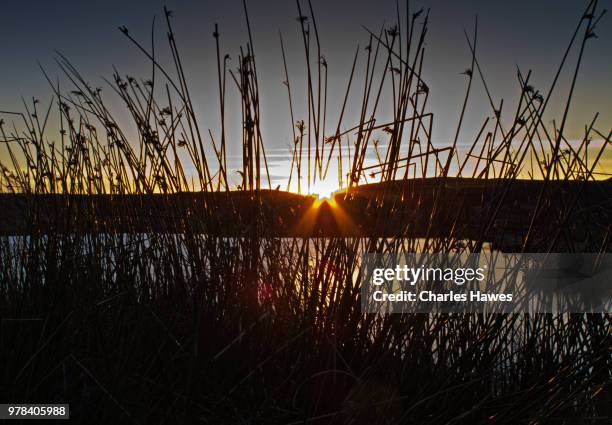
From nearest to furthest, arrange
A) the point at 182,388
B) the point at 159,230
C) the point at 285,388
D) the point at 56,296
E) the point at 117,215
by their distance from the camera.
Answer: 1. the point at 182,388
2. the point at 285,388
3. the point at 56,296
4. the point at 159,230
5. the point at 117,215

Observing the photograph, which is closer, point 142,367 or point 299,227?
point 142,367

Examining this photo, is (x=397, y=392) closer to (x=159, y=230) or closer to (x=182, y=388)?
(x=182, y=388)

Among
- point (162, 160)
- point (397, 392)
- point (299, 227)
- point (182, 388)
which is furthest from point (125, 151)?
point (397, 392)

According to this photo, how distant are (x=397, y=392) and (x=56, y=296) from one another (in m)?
0.94

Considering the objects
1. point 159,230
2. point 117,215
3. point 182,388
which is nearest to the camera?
point 182,388

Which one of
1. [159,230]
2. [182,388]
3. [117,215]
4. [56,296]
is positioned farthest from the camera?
[117,215]

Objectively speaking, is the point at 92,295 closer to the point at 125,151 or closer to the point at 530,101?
the point at 125,151

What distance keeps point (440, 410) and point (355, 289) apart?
340mm

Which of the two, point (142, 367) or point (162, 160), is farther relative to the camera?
point (162, 160)

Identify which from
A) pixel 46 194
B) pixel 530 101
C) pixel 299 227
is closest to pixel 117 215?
pixel 46 194

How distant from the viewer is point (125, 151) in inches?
63.3

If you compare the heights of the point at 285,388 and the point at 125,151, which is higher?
the point at 125,151

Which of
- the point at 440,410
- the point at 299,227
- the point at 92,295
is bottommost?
the point at 440,410

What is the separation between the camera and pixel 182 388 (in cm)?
114
